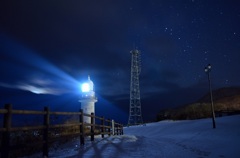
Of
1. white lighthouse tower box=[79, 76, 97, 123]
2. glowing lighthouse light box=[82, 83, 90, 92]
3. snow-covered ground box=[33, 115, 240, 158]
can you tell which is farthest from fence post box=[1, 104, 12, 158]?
glowing lighthouse light box=[82, 83, 90, 92]

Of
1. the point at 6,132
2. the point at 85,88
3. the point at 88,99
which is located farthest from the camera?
the point at 85,88

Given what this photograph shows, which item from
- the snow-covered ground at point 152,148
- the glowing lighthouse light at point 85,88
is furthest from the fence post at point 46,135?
the glowing lighthouse light at point 85,88

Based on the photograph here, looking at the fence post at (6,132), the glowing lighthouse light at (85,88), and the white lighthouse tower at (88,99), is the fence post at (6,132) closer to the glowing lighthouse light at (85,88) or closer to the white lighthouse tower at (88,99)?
the white lighthouse tower at (88,99)

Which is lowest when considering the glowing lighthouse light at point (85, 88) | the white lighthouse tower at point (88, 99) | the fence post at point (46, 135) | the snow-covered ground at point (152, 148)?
the snow-covered ground at point (152, 148)

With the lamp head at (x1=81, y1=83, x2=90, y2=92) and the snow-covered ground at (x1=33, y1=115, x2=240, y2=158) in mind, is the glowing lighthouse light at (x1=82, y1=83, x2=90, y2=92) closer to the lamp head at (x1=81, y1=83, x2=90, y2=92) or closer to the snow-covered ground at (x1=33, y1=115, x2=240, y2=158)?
the lamp head at (x1=81, y1=83, x2=90, y2=92)

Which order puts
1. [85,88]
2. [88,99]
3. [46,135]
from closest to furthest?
1. [46,135]
2. [88,99]
3. [85,88]

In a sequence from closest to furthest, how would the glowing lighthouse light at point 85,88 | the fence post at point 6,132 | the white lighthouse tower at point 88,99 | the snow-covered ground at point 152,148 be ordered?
the fence post at point 6,132 < the snow-covered ground at point 152,148 < the white lighthouse tower at point 88,99 < the glowing lighthouse light at point 85,88

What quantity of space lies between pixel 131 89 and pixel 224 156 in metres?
35.5

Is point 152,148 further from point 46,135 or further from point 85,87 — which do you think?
point 85,87

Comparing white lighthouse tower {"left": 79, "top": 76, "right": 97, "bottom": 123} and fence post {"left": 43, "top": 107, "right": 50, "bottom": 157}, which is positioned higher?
white lighthouse tower {"left": 79, "top": 76, "right": 97, "bottom": 123}

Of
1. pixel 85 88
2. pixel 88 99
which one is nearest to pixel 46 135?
pixel 88 99

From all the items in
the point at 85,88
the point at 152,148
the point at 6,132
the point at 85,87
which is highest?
the point at 85,87

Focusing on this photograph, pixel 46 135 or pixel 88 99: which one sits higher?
pixel 88 99

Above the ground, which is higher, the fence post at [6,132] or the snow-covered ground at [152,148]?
the fence post at [6,132]
